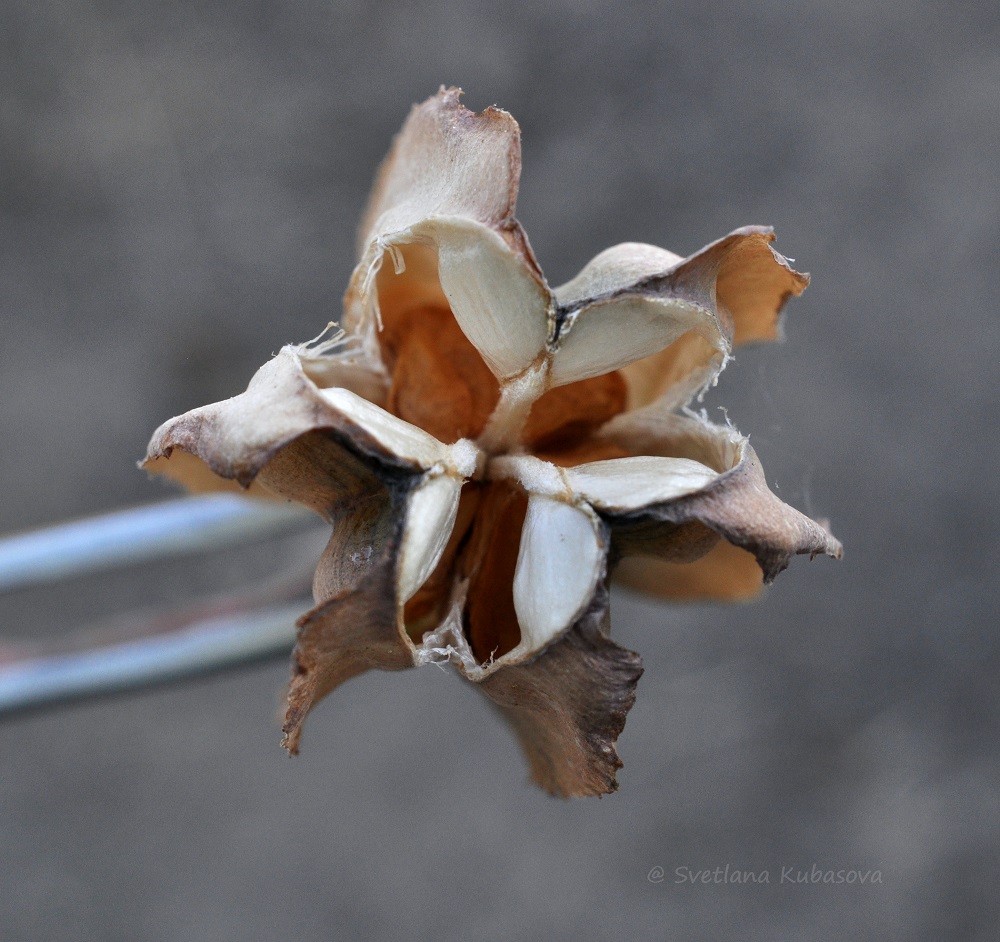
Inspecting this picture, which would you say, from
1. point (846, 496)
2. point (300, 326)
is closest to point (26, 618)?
point (300, 326)

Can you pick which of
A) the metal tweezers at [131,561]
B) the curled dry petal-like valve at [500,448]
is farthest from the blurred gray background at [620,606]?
the curled dry petal-like valve at [500,448]

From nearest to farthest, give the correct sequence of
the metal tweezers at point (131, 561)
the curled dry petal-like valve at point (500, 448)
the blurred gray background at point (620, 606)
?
the curled dry petal-like valve at point (500, 448) → the metal tweezers at point (131, 561) → the blurred gray background at point (620, 606)

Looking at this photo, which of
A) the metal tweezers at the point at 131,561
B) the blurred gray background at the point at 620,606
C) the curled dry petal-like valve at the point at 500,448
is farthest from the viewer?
the blurred gray background at the point at 620,606

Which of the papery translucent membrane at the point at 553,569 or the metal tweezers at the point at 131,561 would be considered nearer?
the papery translucent membrane at the point at 553,569

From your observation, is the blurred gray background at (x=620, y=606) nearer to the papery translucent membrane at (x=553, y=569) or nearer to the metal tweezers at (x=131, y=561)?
the metal tweezers at (x=131, y=561)

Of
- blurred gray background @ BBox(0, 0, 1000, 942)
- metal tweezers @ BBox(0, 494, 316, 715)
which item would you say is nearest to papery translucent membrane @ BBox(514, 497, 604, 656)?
metal tweezers @ BBox(0, 494, 316, 715)

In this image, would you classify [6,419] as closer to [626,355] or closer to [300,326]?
[300,326]

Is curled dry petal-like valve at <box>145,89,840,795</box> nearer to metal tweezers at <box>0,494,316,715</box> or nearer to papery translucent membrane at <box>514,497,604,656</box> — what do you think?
papery translucent membrane at <box>514,497,604,656</box>
